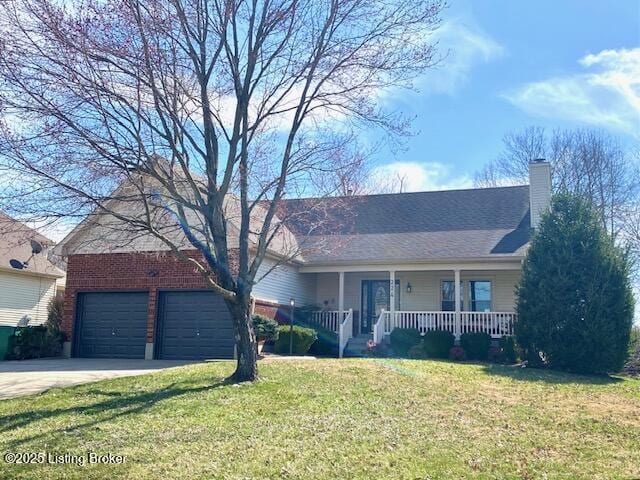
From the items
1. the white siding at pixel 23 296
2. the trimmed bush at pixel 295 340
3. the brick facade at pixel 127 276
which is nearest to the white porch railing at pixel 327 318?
the trimmed bush at pixel 295 340

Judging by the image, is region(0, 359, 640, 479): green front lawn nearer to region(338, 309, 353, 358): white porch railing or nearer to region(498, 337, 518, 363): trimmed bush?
region(498, 337, 518, 363): trimmed bush

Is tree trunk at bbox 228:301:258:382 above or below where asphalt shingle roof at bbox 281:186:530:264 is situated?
below

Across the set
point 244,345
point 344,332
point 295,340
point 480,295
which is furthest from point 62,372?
point 480,295

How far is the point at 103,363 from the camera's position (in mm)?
15023

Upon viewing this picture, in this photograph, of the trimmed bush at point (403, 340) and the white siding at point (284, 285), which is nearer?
the trimmed bush at point (403, 340)

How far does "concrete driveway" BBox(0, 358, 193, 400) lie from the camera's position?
10.5 metres

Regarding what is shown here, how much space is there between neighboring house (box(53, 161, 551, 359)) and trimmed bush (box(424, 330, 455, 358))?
131cm

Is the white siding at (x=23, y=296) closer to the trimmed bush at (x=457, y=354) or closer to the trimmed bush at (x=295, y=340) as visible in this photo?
the trimmed bush at (x=295, y=340)

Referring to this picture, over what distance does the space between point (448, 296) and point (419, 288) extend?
3.32 ft

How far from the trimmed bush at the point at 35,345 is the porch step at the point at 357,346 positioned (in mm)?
8610

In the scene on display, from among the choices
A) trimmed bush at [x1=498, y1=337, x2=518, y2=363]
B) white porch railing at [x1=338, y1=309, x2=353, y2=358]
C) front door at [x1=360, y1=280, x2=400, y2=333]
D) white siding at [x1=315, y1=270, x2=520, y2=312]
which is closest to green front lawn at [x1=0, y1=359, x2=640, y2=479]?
trimmed bush at [x1=498, y1=337, x2=518, y2=363]

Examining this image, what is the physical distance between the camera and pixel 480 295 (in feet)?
63.5

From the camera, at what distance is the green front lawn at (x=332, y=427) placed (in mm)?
5762

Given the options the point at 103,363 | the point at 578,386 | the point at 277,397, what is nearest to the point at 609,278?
the point at 578,386
